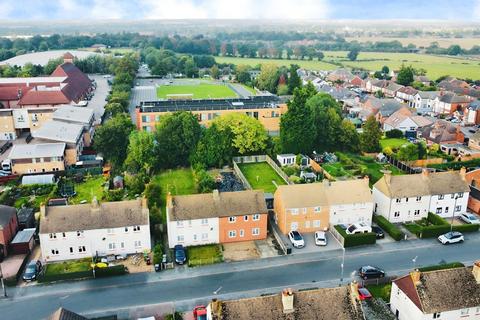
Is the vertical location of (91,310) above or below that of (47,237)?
below

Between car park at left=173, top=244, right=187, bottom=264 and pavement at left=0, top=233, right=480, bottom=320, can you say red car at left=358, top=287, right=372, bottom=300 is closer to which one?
pavement at left=0, top=233, right=480, bottom=320

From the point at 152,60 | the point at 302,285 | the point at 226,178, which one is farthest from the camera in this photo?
the point at 152,60

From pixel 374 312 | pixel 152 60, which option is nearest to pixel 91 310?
pixel 374 312

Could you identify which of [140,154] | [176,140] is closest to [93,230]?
[140,154]

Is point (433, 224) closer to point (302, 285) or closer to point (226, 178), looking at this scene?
point (302, 285)

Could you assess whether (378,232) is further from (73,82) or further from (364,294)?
(73,82)

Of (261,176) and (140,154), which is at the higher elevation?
(140,154)

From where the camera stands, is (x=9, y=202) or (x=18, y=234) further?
(x=9, y=202)
